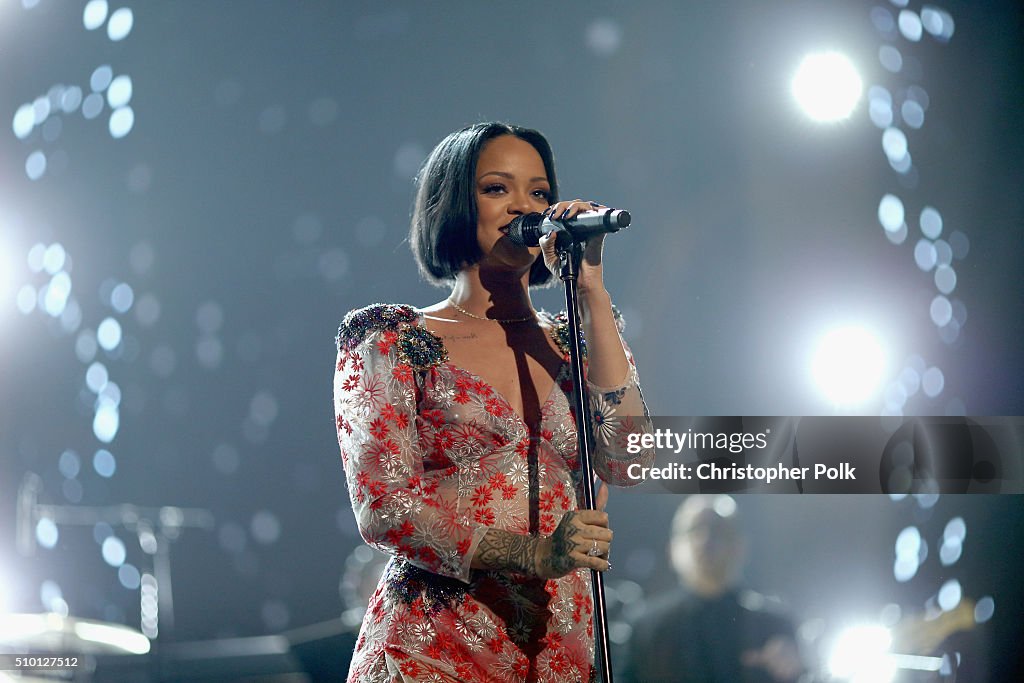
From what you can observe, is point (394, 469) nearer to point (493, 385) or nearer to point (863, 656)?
point (493, 385)

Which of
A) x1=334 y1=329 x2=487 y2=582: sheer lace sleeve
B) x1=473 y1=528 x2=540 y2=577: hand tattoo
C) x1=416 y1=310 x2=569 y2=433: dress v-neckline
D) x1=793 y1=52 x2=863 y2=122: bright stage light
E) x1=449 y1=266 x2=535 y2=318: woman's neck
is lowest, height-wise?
x1=473 y1=528 x2=540 y2=577: hand tattoo

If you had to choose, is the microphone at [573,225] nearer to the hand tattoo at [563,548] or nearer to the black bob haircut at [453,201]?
the black bob haircut at [453,201]

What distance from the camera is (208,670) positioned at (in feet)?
9.04

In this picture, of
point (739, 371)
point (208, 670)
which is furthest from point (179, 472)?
point (739, 371)

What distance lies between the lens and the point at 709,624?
9.37 ft

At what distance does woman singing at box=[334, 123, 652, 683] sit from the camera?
1.31 meters

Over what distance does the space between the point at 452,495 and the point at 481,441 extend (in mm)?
85

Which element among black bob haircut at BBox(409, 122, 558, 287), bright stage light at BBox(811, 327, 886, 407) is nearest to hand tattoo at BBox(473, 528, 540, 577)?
black bob haircut at BBox(409, 122, 558, 287)

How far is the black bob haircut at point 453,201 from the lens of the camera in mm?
1546

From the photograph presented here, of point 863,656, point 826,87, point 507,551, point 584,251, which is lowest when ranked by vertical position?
point 863,656

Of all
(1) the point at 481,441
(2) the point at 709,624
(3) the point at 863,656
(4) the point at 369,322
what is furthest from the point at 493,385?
(3) the point at 863,656

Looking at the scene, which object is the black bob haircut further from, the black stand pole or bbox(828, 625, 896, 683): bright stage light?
bbox(828, 625, 896, 683): bright stage light

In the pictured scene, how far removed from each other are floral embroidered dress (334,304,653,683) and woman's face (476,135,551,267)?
171 millimetres

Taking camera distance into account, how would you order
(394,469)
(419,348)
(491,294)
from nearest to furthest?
(394,469) → (419,348) → (491,294)
